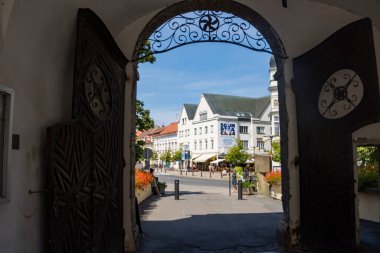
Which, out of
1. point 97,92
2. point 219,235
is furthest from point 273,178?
point 97,92

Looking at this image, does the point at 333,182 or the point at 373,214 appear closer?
the point at 333,182

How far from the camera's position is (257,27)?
8266mm

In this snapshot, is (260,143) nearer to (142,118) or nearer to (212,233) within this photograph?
(142,118)

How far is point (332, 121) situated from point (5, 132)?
17.5 ft

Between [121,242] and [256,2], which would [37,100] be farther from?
[256,2]

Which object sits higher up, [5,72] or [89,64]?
[89,64]

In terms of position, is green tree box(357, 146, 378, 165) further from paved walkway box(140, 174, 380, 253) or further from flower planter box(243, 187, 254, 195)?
flower planter box(243, 187, 254, 195)

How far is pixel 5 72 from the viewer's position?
4062 millimetres

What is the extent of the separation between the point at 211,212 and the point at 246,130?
60.4 metres

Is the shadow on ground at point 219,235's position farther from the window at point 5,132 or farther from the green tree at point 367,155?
the window at point 5,132

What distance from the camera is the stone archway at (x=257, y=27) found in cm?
787

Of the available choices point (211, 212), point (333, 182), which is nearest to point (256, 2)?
point (333, 182)

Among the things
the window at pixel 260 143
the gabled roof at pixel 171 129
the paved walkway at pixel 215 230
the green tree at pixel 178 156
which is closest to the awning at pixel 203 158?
the green tree at pixel 178 156

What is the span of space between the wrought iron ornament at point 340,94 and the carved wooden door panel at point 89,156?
142 inches
